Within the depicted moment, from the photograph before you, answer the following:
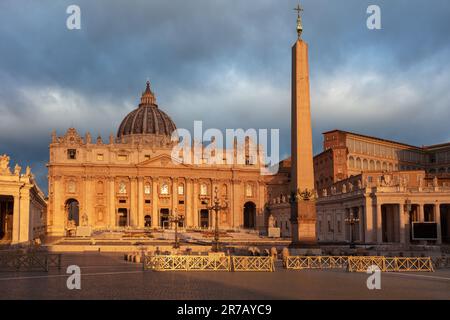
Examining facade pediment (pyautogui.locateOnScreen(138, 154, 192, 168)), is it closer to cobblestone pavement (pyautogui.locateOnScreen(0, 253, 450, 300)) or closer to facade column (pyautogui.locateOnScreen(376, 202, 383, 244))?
facade column (pyautogui.locateOnScreen(376, 202, 383, 244))

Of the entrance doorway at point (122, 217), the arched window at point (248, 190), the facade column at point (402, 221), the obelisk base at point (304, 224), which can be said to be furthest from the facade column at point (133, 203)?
the obelisk base at point (304, 224)

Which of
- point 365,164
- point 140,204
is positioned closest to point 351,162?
point 365,164

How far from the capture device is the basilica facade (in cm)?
10012

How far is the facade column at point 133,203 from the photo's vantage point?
332 feet

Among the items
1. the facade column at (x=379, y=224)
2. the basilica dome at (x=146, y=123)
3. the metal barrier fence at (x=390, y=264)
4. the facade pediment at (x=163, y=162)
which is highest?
the basilica dome at (x=146, y=123)

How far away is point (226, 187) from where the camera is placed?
109 m

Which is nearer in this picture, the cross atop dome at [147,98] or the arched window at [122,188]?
the arched window at [122,188]

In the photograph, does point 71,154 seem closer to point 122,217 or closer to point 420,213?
point 122,217

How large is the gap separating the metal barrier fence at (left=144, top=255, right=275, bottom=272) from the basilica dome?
95983mm

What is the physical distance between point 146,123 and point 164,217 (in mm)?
25423

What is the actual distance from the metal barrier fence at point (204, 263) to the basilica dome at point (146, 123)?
315 feet

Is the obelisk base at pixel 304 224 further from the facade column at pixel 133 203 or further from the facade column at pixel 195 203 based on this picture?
the facade column at pixel 195 203
